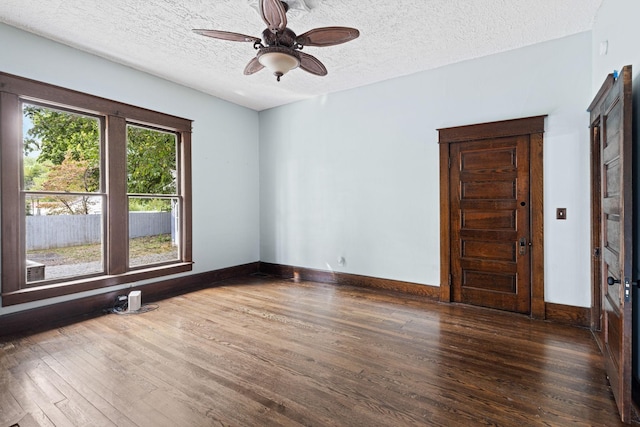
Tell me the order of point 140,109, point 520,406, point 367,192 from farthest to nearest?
point 367,192 < point 140,109 < point 520,406

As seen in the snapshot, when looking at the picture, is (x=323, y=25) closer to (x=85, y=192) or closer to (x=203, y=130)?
(x=203, y=130)

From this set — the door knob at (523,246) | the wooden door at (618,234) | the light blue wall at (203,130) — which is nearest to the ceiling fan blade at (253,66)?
the light blue wall at (203,130)

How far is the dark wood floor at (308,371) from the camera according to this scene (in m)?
1.93

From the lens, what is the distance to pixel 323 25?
3.17 metres

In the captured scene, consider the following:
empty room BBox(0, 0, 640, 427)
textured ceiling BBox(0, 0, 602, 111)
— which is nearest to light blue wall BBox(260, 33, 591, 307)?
empty room BBox(0, 0, 640, 427)

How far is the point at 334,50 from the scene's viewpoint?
371cm

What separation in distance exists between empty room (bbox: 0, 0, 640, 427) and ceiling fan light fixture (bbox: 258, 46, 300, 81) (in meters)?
0.02

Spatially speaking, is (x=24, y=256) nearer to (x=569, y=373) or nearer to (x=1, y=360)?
(x=1, y=360)

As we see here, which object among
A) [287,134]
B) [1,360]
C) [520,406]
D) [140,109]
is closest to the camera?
[520,406]

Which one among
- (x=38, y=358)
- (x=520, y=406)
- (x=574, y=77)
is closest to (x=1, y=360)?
(x=38, y=358)

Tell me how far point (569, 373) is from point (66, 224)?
5.08m

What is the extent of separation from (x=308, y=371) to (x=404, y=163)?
3030 millimetres

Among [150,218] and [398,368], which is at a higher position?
[150,218]

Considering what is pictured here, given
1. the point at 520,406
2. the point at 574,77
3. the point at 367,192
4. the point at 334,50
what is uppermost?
the point at 334,50
